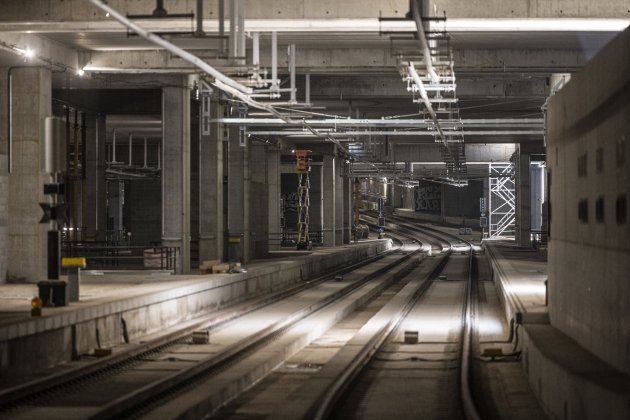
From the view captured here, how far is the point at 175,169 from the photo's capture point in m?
36.2

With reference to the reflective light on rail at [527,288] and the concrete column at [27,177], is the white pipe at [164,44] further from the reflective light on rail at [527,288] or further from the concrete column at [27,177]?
the reflective light on rail at [527,288]

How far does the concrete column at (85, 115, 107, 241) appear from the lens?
156 ft

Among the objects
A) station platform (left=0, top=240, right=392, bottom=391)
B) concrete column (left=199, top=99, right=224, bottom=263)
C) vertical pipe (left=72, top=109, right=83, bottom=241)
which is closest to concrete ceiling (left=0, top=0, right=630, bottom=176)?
vertical pipe (left=72, top=109, right=83, bottom=241)

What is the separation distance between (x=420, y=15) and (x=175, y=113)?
18346mm

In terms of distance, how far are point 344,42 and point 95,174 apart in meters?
19.1

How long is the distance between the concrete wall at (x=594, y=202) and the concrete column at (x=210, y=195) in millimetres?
21806

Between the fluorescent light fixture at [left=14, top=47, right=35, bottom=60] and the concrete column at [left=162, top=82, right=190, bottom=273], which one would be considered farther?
the concrete column at [left=162, top=82, right=190, bottom=273]

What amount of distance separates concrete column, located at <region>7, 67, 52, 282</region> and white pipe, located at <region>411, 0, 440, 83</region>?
404 inches

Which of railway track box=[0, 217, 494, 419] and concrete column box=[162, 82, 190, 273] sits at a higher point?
concrete column box=[162, 82, 190, 273]

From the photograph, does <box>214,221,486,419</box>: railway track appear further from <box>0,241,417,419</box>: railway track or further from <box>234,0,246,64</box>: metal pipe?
<box>234,0,246,64</box>: metal pipe

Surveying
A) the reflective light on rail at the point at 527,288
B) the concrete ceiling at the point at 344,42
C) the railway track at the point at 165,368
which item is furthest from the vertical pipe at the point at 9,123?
the reflective light on rail at the point at 527,288

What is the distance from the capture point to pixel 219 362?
20.5 metres

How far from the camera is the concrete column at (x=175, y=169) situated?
119 ft

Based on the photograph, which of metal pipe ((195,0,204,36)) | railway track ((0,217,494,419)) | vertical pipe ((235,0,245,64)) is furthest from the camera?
vertical pipe ((235,0,245,64))
